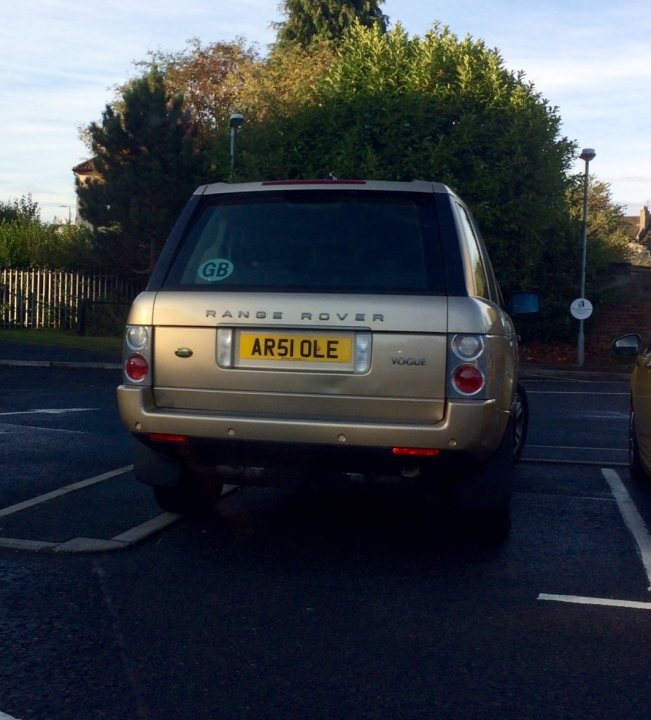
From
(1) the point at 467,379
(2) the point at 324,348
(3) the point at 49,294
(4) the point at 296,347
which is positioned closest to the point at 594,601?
(1) the point at 467,379

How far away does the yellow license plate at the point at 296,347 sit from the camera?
5398 mm

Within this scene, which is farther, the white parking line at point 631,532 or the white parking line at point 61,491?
the white parking line at point 61,491

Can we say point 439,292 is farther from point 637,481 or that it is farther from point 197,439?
point 637,481

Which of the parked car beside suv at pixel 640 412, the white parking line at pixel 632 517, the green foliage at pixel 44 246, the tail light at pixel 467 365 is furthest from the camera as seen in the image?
the green foliage at pixel 44 246

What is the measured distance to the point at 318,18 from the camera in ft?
188

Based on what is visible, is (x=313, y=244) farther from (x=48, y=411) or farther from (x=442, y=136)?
(x=442, y=136)

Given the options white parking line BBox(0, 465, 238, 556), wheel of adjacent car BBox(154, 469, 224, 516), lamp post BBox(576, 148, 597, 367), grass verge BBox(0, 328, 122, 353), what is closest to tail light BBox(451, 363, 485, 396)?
wheel of adjacent car BBox(154, 469, 224, 516)

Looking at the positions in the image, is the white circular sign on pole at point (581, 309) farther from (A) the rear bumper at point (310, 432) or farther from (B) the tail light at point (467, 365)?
(B) the tail light at point (467, 365)

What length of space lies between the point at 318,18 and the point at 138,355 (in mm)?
54351

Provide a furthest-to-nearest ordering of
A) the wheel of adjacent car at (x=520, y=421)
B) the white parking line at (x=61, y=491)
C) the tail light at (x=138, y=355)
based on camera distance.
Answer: the wheel of adjacent car at (x=520, y=421), the white parking line at (x=61, y=491), the tail light at (x=138, y=355)

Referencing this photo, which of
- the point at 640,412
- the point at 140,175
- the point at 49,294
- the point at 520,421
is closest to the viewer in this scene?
the point at 640,412

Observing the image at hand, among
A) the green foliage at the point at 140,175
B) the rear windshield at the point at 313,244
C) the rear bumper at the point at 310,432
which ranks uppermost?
the green foliage at the point at 140,175

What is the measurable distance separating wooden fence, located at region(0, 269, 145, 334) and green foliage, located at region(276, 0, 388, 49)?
27.0 metres

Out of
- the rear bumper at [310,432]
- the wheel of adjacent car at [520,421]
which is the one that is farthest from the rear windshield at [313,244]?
the wheel of adjacent car at [520,421]
